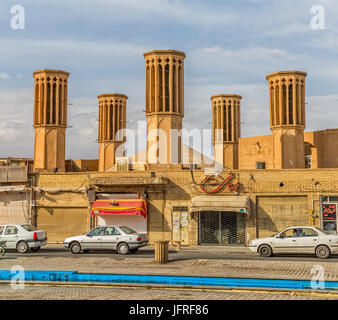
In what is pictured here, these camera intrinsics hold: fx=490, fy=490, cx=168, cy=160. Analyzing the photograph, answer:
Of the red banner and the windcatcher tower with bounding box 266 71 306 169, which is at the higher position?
the windcatcher tower with bounding box 266 71 306 169

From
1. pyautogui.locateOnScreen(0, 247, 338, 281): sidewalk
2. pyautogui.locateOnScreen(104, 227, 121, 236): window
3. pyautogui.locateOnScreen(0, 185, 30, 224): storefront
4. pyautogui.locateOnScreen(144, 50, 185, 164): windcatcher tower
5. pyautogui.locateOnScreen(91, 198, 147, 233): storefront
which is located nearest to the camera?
pyautogui.locateOnScreen(0, 247, 338, 281): sidewalk

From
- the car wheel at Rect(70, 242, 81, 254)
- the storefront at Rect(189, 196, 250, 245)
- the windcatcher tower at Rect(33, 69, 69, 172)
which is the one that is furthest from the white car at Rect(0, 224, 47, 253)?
the windcatcher tower at Rect(33, 69, 69, 172)

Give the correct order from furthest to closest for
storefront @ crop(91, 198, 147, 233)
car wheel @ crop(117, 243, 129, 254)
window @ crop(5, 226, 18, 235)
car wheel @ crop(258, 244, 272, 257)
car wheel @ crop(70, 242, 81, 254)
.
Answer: storefront @ crop(91, 198, 147, 233)
window @ crop(5, 226, 18, 235)
car wheel @ crop(70, 242, 81, 254)
car wheel @ crop(117, 243, 129, 254)
car wheel @ crop(258, 244, 272, 257)

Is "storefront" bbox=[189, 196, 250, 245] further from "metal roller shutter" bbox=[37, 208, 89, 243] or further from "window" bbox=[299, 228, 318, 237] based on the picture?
"metal roller shutter" bbox=[37, 208, 89, 243]

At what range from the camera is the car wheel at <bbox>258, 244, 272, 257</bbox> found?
21.8 metres

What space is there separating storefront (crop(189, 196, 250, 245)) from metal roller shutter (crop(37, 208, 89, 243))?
713 centimetres

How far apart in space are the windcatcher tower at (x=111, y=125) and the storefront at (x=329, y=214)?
3221 cm

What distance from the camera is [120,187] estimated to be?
2970 centimetres

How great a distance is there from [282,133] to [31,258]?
1105 inches

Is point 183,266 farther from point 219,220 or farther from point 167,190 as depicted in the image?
point 167,190

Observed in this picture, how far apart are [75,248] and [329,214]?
45.7ft

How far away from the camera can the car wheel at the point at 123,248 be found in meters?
22.7

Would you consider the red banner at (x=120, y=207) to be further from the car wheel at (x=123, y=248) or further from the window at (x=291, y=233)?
the window at (x=291, y=233)

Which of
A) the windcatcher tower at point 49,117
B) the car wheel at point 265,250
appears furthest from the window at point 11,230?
the windcatcher tower at point 49,117
